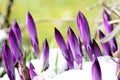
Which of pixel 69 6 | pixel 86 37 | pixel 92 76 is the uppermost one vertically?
pixel 69 6

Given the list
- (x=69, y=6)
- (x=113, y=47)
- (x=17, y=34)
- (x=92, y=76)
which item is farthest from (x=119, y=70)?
(x=69, y=6)

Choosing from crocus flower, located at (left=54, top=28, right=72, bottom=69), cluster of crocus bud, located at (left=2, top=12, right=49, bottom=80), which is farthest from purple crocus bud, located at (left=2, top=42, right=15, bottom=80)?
crocus flower, located at (left=54, top=28, right=72, bottom=69)

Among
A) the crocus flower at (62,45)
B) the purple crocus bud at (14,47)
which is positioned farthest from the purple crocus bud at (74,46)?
the purple crocus bud at (14,47)

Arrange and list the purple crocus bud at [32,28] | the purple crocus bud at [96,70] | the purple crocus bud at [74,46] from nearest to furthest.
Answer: the purple crocus bud at [96,70], the purple crocus bud at [74,46], the purple crocus bud at [32,28]

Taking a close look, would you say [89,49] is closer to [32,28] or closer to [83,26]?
[83,26]

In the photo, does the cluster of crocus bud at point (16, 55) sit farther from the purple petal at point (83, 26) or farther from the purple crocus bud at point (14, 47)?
the purple petal at point (83, 26)

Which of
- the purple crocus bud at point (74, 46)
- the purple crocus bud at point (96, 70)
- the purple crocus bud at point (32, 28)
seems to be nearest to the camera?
the purple crocus bud at point (96, 70)

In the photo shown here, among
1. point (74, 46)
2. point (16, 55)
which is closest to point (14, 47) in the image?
point (16, 55)

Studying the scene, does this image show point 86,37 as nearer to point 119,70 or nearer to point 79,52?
point 79,52
